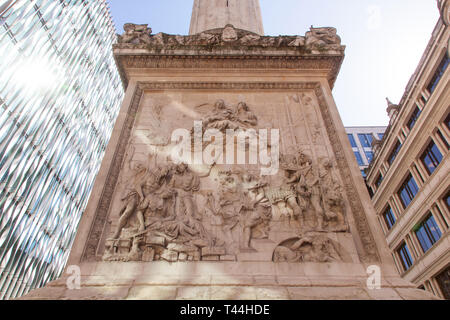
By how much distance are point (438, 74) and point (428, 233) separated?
1157cm

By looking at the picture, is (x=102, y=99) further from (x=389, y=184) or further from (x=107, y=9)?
(x=389, y=184)

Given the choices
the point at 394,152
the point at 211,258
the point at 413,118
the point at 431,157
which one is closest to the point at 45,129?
the point at 211,258

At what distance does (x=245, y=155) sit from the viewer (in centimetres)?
712

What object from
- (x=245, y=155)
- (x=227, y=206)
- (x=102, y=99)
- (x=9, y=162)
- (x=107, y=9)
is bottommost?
(x=227, y=206)

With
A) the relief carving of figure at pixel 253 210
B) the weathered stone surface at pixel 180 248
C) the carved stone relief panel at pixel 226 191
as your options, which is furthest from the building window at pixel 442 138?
the weathered stone surface at pixel 180 248

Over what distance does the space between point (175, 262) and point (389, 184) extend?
2584 cm

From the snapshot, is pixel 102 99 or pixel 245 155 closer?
pixel 245 155

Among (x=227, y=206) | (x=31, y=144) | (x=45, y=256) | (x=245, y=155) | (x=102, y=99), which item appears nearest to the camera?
(x=227, y=206)

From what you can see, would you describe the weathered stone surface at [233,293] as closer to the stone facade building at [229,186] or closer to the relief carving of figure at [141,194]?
the stone facade building at [229,186]

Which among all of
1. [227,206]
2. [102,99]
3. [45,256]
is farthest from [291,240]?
[102,99]

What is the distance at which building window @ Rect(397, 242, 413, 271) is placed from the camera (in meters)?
22.3

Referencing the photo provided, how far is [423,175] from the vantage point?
20.8 meters

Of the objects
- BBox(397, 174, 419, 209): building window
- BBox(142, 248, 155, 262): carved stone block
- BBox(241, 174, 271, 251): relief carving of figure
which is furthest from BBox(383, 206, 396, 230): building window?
BBox(142, 248, 155, 262): carved stone block

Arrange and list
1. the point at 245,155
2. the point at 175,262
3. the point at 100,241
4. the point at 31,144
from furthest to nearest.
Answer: the point at 31,144, the point at 245,155, the point at 100,241, the point at 175,262
